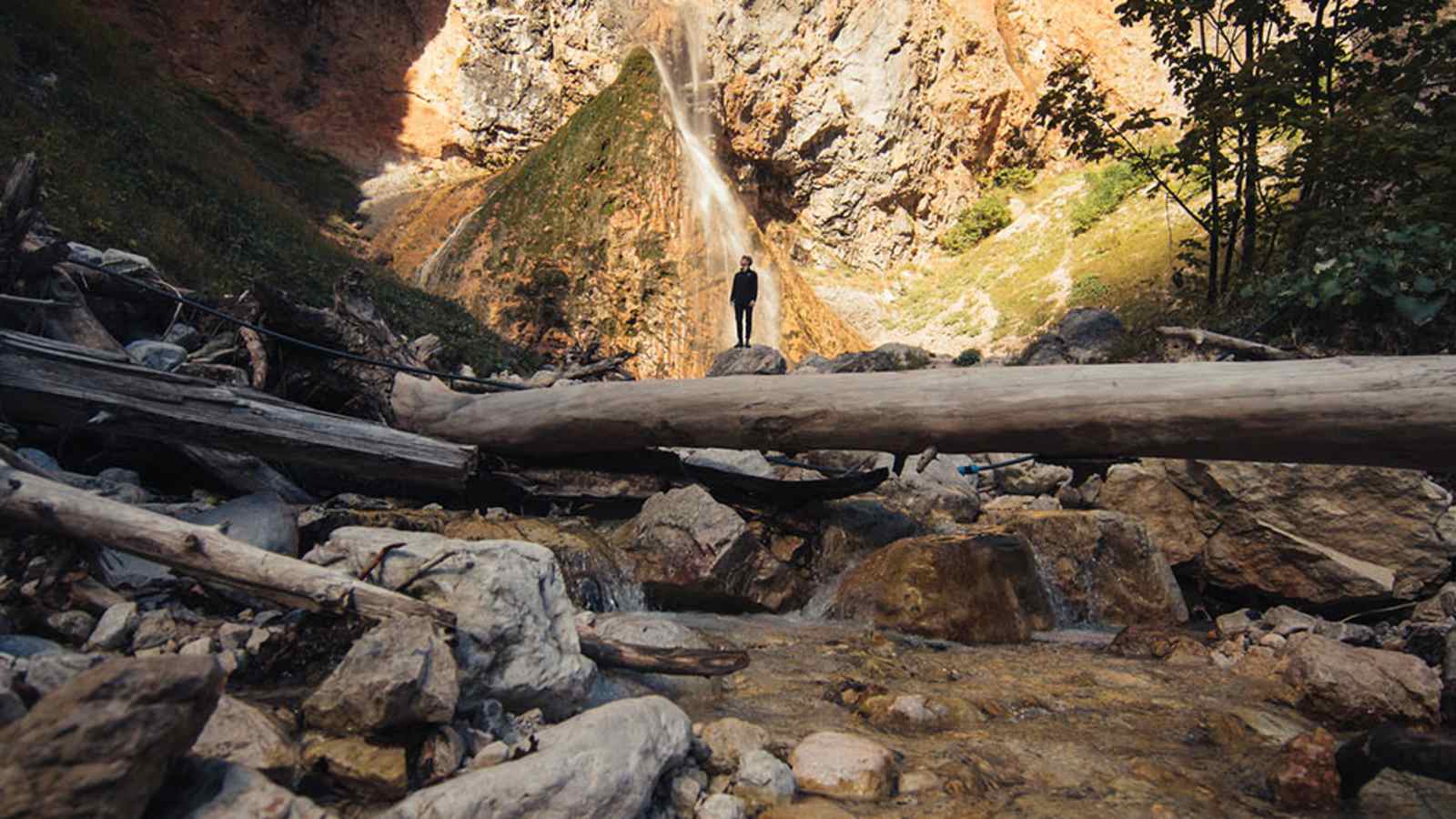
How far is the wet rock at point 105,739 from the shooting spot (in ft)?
4.80

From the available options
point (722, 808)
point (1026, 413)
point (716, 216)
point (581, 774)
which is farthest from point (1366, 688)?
point (716, 216)

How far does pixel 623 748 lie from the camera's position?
88.9 inches

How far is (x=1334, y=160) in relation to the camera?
798 centimetres

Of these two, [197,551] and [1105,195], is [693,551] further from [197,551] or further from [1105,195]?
[1105,195]

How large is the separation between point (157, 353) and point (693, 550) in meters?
4.12

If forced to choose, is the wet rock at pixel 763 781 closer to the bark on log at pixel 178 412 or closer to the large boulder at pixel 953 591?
the large boulder at pixel 953 591

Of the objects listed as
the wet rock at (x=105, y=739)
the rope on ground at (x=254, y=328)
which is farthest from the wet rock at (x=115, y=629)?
the rope on ground at (x=254, y=328)

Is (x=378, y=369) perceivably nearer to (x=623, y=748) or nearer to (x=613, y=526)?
(x=613, y=526)

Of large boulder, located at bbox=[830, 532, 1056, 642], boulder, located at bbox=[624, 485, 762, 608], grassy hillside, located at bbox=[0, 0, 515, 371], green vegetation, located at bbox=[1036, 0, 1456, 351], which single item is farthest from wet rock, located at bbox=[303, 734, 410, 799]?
green vegetation, located at bbox=[1036, 0, 1456, 351]

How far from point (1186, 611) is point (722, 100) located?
79.7 ft

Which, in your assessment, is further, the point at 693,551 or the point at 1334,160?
the point at 1334,160

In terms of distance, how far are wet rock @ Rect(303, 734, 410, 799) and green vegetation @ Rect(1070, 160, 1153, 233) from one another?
937 inches

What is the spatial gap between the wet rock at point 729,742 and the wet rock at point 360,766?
1069 mm

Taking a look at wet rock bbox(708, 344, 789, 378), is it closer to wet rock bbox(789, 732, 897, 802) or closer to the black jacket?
the black jacket
